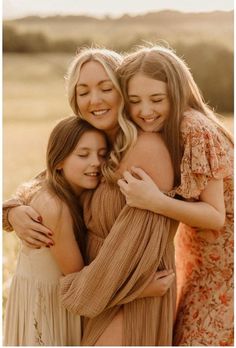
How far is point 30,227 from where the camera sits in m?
3.65

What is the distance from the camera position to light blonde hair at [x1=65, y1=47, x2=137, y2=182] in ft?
11.6

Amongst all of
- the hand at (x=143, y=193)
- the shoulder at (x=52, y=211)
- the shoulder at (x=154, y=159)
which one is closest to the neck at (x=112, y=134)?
the shoulder at (x=154, y=159)

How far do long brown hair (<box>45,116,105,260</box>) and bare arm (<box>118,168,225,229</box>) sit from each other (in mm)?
348

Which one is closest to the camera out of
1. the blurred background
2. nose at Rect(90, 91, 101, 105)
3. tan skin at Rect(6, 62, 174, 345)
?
tan skin at Rect(6, 62, 174, 345)

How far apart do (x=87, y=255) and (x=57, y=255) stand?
0.62 feet

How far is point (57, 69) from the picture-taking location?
2581 centimetres

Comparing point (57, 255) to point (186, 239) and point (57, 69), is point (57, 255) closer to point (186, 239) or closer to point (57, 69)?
point (186, 239)

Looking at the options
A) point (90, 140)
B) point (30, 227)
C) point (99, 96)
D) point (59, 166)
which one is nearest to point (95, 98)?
point (99, 96)

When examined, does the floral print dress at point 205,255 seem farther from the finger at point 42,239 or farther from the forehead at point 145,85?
the finger at point 42,239

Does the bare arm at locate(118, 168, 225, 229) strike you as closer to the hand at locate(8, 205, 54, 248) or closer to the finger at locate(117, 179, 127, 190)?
the finger at locate(117, 179, 127, 190)

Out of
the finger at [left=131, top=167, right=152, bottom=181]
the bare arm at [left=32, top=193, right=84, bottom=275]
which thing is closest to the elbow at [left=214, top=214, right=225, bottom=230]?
the finger at [left=131, top=167, right=152, bottom=181]

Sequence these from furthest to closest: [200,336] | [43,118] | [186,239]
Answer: [43,118], [186,239], [200,336]

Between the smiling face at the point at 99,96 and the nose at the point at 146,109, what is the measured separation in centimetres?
16

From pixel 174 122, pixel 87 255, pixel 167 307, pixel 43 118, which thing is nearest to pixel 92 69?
pixel 174 122
